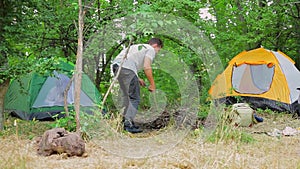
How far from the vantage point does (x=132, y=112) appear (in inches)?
180

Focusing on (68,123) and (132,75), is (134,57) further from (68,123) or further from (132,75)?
(68,123)

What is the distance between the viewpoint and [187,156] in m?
3.00

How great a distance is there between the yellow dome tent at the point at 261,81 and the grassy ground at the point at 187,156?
8.93ft

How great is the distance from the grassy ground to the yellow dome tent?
8.93ft

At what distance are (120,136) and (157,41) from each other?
1308mm

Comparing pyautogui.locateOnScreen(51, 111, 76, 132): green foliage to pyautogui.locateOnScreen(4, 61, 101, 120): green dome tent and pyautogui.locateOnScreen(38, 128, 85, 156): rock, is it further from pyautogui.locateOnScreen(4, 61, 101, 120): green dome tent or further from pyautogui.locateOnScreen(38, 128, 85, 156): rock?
pyautogui.locateOnScreen(4, 61, 101, 120): green dome tent

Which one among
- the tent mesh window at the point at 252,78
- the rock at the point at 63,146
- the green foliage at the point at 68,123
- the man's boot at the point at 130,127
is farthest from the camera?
the tent mesh window at the point at 252,78

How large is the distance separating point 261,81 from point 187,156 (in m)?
4.72

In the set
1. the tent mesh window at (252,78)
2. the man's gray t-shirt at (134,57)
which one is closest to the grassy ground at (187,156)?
the man's gray t-shirt at (134,57)

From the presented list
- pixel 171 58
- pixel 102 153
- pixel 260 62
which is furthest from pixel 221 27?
pixel 102 153

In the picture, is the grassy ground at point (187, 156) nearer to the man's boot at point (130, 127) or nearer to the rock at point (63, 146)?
the rock at point (63, 146)

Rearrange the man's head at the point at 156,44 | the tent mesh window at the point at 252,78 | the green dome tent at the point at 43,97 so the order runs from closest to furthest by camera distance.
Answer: the man's head at the point at 156,44 < the green dome tent at the point at 43,97 < the tent mesh window at the point at 252,78

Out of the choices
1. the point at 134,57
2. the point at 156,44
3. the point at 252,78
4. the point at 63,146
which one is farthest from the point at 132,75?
the point at 252,78

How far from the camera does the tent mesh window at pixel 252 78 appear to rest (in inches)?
286
